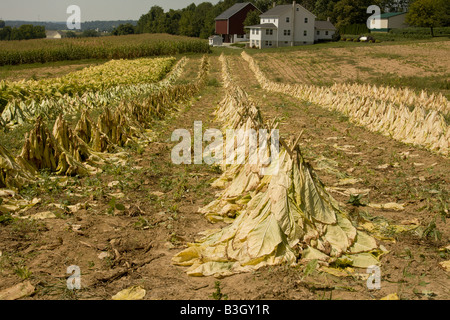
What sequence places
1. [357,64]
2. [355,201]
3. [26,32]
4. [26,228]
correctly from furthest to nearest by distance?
[26,32]
[357,64]
[355,201]
[26,228]

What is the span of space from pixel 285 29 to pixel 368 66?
3400 centimetres

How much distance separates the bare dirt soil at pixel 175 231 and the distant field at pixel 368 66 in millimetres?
→ 18102

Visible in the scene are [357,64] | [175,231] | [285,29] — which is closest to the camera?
[175,231]

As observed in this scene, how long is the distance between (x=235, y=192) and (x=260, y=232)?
1.47m

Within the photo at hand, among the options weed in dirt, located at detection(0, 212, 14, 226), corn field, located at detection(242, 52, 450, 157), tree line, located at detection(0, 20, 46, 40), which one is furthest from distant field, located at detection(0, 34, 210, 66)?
tree line, located at detection(0, 20, 46, 40)

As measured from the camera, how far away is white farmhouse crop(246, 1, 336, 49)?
227 ft

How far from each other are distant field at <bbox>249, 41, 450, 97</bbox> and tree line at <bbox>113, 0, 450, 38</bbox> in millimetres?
27958

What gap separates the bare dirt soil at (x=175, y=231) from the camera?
165 inches

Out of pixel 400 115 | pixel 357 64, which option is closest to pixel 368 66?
pixel 357 64

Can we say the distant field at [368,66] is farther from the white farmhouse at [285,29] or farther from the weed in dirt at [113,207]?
the weed in dirt at [113,207]

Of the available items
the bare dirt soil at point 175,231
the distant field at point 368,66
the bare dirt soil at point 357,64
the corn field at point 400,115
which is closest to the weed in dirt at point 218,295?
the bare dirt soil at point 175,231

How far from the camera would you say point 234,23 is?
3415 inches

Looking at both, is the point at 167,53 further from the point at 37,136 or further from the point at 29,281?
the point at 29,281

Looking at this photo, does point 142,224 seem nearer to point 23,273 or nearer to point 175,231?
point 175,231
